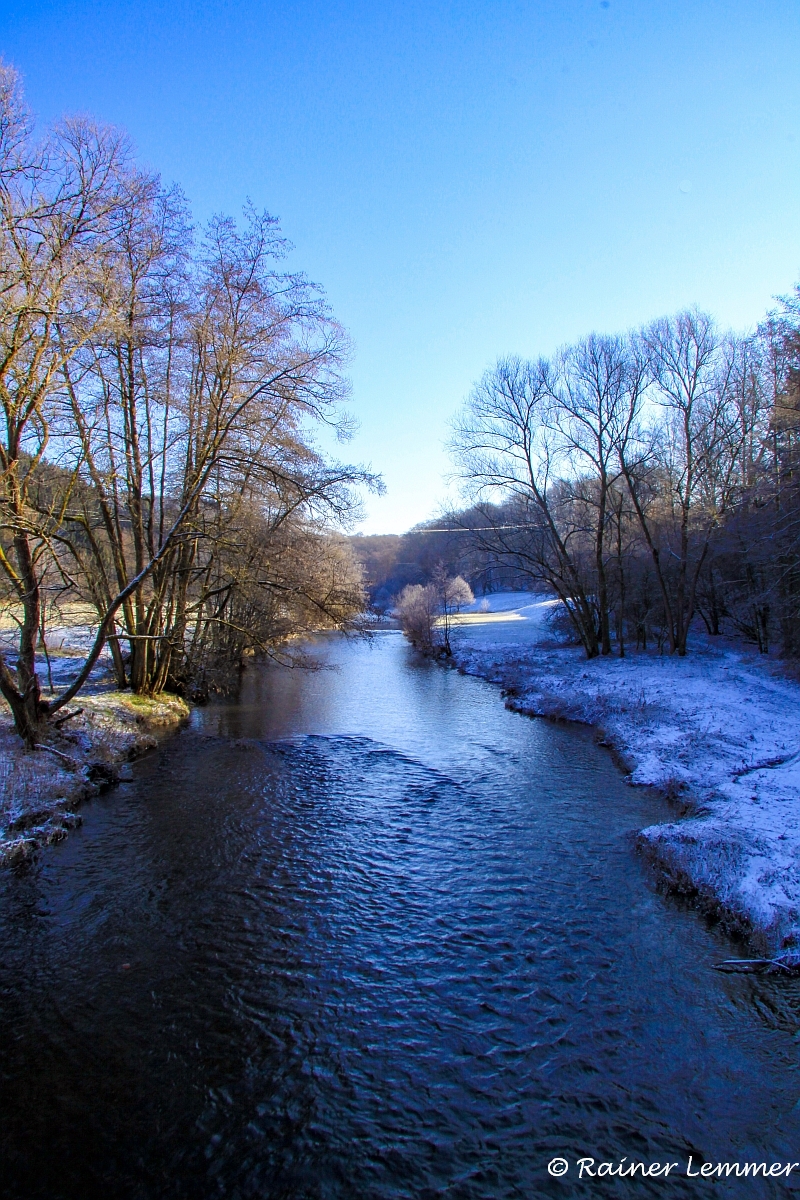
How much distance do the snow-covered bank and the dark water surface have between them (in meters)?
0.56

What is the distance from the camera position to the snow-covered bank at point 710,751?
7.07 m

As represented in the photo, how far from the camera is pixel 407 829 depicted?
9.44 metres

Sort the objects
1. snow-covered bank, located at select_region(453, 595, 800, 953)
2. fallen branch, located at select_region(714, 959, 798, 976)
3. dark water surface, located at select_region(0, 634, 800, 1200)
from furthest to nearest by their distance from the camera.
→ snow-covered bank, located at select_region(453, 595, 800, 953) → fallen branch, located at select_region(714, 959, 798, 976) → dark water surface, located at select_region(0, 634, 800, 1200)

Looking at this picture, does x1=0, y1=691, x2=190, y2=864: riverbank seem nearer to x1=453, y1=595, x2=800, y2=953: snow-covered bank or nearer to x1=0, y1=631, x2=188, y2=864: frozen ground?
x1=0, y1=631, x2=188, y2=864: frozen ground

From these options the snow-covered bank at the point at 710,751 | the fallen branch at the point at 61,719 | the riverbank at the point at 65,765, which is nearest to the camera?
the snow-covered bank at the point at 710,751

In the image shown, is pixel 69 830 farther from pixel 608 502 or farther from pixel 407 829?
pixel 608 502

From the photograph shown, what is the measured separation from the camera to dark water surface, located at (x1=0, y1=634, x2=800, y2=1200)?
13.4 ft

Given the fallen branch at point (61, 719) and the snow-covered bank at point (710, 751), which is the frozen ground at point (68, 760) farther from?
the snow-covered bank at point (710, 751)

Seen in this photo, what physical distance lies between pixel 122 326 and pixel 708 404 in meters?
22.1

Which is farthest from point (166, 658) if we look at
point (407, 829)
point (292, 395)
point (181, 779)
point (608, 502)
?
point (608, 502)

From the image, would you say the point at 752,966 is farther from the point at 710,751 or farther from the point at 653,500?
the point at 653,500

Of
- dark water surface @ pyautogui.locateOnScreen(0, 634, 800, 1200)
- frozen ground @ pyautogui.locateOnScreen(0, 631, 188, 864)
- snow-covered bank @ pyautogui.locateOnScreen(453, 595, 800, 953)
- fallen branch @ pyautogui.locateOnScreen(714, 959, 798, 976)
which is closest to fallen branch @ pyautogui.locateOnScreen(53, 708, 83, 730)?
frozen ground @ pyautogui.locateOnScreen(0, 631, 188, 864)

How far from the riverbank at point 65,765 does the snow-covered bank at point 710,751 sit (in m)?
8.38

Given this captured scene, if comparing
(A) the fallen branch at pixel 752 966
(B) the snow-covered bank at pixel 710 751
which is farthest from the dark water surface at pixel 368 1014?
(B) the snow-covered bank at pixel 710 751
